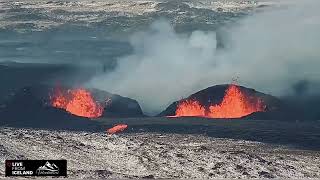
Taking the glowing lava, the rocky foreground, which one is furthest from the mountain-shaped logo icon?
the glowing lava

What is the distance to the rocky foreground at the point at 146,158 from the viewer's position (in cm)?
10144

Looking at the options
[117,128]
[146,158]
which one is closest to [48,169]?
[146,158]

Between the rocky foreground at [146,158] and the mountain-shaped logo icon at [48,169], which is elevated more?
the mountain-shaped logo icon at [48,169]

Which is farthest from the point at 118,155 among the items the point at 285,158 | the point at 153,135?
the point at 153,135

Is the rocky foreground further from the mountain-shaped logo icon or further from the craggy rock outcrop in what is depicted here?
the craggy rock outcrop

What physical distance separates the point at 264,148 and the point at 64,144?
42439mm

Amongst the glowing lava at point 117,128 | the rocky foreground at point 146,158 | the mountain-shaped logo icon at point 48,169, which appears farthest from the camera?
the glowing lava at point 117,128

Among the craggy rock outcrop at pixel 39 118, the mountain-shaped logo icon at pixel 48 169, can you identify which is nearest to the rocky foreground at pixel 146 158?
the mountain-shaped logo icon at pixel 48 169

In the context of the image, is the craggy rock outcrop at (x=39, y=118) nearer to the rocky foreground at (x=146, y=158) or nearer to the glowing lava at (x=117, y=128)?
the glowing lava at (x=117, y=128)

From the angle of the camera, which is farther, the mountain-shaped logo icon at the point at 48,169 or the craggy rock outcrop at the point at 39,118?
the craggy rock outcrop at the point at 39,118

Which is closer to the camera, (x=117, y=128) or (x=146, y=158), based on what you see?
(x=146, y=158)

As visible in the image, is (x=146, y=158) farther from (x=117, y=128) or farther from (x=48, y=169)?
(x=117, y=128)

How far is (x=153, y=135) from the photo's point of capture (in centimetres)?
15875

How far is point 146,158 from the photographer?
113125 mm
